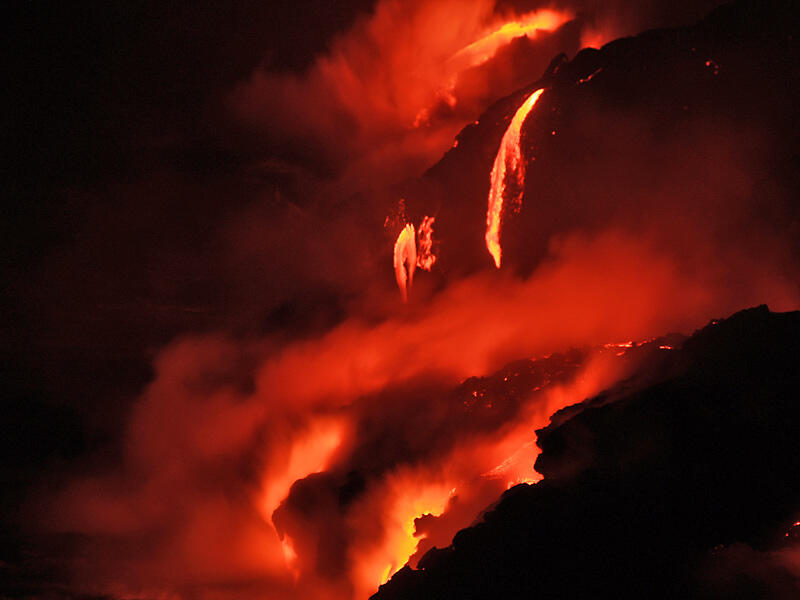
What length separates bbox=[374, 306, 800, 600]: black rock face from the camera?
176 inches

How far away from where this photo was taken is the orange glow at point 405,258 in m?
11.6

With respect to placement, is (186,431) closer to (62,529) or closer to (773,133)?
(62,529)

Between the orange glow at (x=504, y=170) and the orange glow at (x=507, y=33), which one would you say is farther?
the orange glow at (x=507, y=33)

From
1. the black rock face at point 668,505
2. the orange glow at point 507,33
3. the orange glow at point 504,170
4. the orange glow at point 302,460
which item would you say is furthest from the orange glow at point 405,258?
the black rock face at point 668,505

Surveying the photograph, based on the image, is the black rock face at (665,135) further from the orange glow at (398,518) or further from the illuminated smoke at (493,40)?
the orange glow at (398,518)

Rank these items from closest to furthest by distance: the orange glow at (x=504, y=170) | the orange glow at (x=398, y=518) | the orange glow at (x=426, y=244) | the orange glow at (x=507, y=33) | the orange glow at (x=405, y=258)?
the orange glow at (x=398, y=518) < the orange glow at (x=504, y=170) < the orange glow at (x=507, y=33) < the orange glow at (x=426, y=244) < the orange glow at (x=405, y=258)

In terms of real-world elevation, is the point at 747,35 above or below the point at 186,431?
below

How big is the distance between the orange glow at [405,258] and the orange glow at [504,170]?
1927mm

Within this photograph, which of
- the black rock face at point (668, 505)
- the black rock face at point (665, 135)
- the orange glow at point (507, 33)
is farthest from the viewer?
the orange glow at point (507, 33)

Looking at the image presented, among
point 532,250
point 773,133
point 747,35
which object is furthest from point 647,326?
point 747,35

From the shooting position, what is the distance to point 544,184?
362 inches

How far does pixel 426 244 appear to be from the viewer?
36.7 ft

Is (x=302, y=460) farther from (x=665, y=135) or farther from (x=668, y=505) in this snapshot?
(x=665, y=135)

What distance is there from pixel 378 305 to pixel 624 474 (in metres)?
8.18
